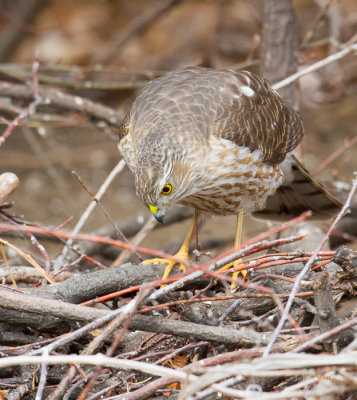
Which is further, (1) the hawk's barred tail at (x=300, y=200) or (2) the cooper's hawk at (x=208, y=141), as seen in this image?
(1) the hawk's barred tail at (x=300, y=200)

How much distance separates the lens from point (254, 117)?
4.20 m

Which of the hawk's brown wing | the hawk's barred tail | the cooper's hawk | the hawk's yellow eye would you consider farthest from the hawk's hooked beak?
the hawk's barred tail

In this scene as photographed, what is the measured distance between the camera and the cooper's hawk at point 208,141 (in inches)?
148

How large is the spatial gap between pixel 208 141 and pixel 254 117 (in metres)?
0.44

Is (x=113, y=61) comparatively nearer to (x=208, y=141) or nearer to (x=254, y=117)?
(x=254, y=117)

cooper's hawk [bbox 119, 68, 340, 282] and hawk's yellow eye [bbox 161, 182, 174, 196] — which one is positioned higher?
cooper's hawk [bbox 119, 68, 340, 282]

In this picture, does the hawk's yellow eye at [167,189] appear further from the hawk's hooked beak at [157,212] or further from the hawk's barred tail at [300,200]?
the hawk's barred tail at [300,200]

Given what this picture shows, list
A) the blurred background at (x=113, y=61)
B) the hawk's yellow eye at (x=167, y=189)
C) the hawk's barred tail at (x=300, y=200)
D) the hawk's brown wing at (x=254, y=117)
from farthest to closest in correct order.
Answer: the blurred background at (x=113, y=61) < the hawk's barred tail at (x=300, y=200) < the hawk's brown wing at (x=254, y=117) < the hawk's yellow eye at (x=167, y=189)

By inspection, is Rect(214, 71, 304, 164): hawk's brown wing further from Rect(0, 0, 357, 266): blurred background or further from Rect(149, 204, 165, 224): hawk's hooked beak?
Rect(0, 0, 357, 266): blurred background

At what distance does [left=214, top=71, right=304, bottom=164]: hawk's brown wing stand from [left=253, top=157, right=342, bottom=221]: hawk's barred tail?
0.35m

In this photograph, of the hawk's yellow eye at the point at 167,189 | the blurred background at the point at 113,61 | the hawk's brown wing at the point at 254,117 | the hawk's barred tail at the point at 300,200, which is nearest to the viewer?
the hawk's yellow eye at the point at 167,189

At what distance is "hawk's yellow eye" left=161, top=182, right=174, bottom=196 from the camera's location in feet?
12.2

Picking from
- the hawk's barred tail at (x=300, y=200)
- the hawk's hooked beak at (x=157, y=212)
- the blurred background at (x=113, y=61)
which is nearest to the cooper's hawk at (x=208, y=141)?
the hawk's hooked beak at (x=157, y=212)

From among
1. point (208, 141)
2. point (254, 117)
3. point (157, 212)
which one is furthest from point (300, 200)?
point (157, 212)
